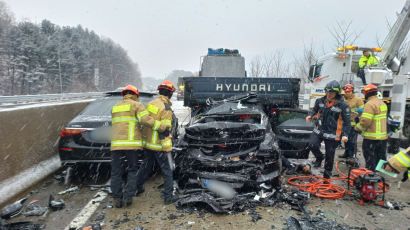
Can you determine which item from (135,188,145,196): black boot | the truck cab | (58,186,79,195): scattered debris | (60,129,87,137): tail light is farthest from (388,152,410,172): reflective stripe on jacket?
the truck cab

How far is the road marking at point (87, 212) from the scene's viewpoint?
10.4ft

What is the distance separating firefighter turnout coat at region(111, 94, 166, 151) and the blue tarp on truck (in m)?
3.13

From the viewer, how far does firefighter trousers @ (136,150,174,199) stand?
3.88 metres

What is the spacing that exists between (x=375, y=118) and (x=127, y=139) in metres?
4.18

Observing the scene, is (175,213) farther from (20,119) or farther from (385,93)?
(385,93)

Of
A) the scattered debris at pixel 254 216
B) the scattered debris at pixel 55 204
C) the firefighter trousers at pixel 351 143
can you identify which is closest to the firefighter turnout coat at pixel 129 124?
the scattered debris at pixel 55 204

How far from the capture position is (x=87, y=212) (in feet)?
11.5

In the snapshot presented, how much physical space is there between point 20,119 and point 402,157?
4846 millimetres

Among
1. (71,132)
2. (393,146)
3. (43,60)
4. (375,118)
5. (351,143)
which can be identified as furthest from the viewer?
(43,60)

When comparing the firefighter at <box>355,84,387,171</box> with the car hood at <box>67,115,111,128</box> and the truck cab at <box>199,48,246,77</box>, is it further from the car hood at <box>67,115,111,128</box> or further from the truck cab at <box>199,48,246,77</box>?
the truck cab at <box>199,48,246,77</box>

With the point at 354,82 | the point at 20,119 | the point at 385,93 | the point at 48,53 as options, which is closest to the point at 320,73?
the point at 354,82

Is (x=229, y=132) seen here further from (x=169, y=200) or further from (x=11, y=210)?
(x=11, y=210)

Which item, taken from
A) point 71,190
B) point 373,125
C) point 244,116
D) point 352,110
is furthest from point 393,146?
point 71,190

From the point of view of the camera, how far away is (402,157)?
256 centimetres
